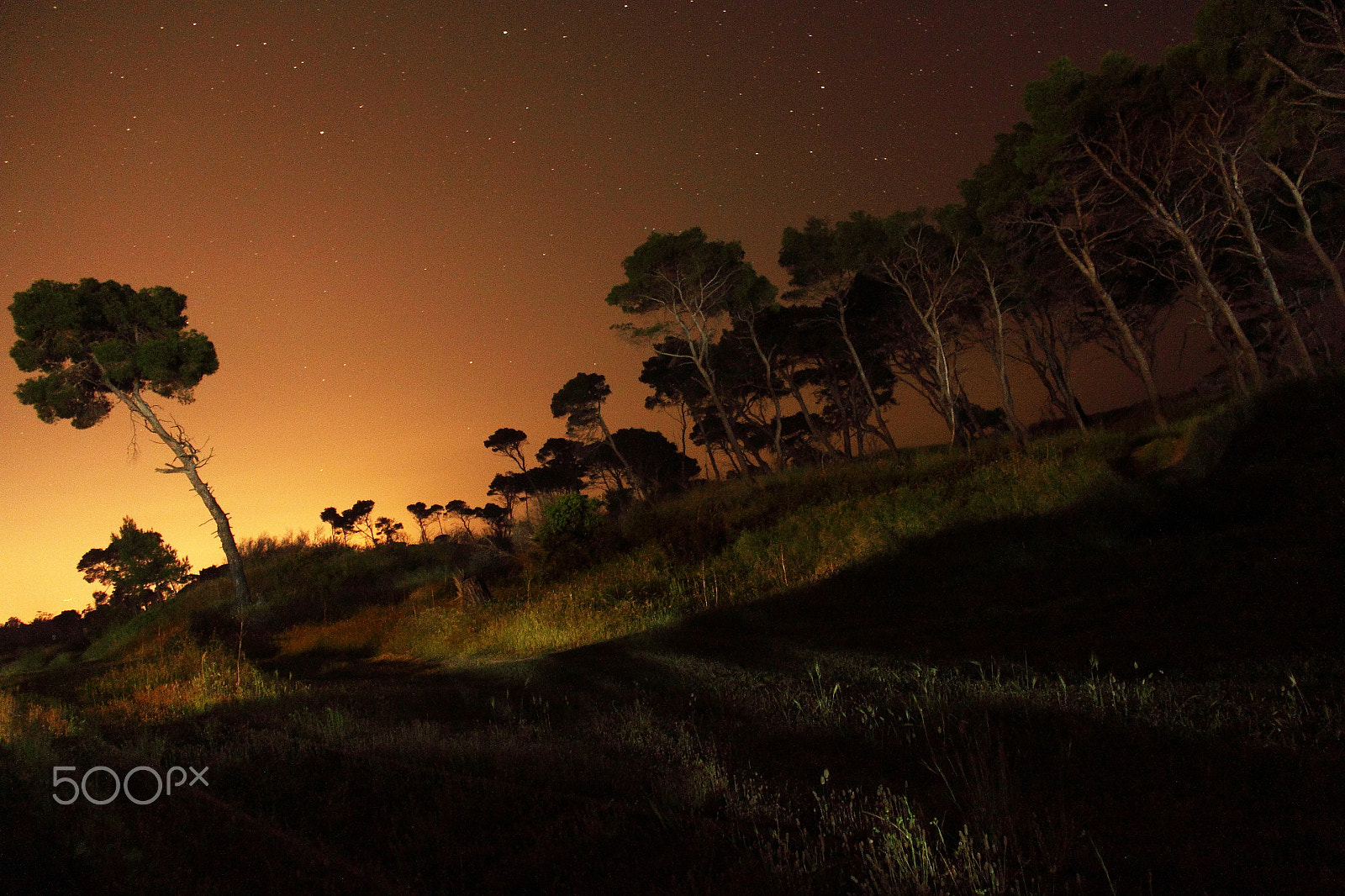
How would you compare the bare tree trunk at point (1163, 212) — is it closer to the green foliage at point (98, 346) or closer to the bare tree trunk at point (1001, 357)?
the bare tree trunk at point (1001, 357)

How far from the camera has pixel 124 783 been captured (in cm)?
443

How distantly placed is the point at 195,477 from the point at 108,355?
212 inches

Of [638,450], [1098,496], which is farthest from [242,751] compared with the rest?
[638,450]

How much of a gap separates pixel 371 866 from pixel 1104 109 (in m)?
23.6

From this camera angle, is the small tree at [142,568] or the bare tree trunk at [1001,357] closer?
the bare tree trunk at [1001,357]

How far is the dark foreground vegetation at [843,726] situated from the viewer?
2.83m

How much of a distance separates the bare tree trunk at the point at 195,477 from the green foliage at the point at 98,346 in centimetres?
88

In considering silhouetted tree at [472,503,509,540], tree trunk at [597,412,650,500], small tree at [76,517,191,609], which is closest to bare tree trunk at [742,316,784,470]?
tree trunk at [597,412,650,500]

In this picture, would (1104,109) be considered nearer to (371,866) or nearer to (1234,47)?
(1234,47)

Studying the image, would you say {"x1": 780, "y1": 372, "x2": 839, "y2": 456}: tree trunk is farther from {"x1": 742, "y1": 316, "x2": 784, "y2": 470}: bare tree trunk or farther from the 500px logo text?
the 500px logo text

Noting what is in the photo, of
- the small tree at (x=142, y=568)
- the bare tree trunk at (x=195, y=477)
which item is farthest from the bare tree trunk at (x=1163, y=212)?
the small tree at (x=142, y=568)

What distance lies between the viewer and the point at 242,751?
17.2ft

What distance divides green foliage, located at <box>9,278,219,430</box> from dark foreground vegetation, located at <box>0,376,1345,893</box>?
46.6 ft

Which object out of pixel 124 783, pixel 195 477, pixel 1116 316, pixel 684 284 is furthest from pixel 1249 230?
pixel 195 477
